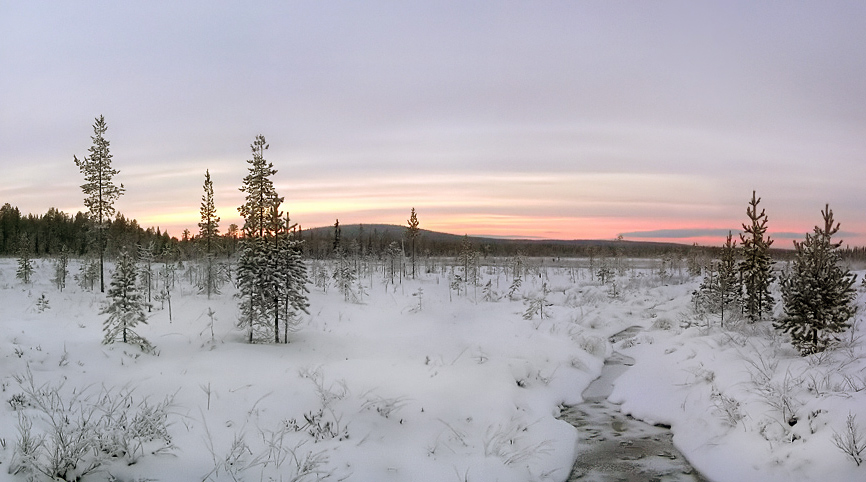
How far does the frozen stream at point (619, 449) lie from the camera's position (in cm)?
836

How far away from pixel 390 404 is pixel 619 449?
4.54 metres

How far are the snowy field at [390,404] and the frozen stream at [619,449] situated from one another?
12.5 inches

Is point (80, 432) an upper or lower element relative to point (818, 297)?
lower

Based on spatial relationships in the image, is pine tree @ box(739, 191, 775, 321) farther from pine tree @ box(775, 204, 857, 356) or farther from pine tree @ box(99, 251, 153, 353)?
pine tree @ box(99, 251, 153, 353)

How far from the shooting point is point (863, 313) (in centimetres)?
1609

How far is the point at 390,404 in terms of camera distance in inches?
361

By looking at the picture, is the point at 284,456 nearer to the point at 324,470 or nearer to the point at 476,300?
the point at 324,470

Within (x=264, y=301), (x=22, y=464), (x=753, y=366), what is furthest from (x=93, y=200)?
(x=753, y=366)

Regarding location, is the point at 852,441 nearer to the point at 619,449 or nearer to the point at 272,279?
the point at 619,449

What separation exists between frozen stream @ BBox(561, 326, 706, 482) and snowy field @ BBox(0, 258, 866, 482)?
319 millimetres

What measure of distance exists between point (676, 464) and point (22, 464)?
32.2 feet

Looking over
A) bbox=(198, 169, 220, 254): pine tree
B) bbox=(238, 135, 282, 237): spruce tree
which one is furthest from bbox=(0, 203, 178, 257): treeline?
bbox=(238, 135, 282, 237): spruce tree

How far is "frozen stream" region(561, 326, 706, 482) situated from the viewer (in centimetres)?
836

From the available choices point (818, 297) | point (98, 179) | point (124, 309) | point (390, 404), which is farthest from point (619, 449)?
point (98, 179)
